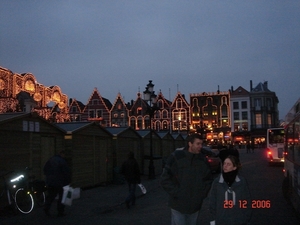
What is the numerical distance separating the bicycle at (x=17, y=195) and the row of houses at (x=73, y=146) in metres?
0.61

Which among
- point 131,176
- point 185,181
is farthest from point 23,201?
point 185,181

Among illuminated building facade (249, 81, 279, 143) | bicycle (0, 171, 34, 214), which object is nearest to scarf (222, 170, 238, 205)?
bicycle (0, 171, 34, 214)

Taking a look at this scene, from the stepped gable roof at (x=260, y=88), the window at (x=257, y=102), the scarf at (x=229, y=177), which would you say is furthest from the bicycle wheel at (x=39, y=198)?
the stepped gable roof at (x=260, y=88)

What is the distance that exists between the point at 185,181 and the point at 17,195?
7.65 meters

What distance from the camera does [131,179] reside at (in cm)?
1370

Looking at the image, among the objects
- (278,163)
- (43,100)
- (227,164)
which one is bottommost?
(278,163)

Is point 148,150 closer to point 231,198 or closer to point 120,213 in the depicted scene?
point 120,213

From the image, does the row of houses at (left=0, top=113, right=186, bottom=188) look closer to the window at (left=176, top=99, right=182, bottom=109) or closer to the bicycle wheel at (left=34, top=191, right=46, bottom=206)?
the bicycle wheel at (left=34, top=191, right=46, bottom=206)

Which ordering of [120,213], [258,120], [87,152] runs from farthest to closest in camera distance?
[258,120] → [87,152] → [120,213]

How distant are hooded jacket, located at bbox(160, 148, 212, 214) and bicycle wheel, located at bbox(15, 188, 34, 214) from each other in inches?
290

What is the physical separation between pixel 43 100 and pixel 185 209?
39.2 metres

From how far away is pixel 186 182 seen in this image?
6.05m

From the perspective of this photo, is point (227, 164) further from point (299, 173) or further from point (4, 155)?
point (4, 155)

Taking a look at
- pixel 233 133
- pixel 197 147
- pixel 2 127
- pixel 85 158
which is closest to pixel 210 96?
pixel 233 133
